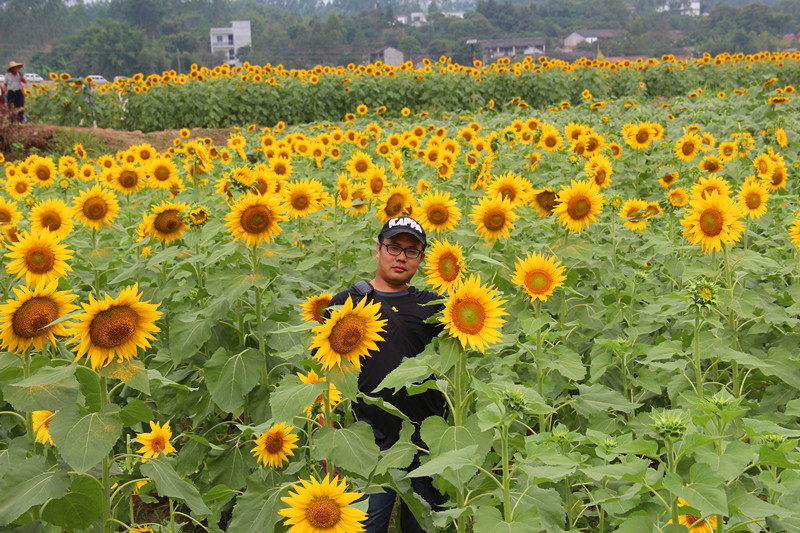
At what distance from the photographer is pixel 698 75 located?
21.2 metres

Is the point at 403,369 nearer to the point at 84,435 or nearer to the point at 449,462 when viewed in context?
the point at 449,462

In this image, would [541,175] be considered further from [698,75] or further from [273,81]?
[698,75]

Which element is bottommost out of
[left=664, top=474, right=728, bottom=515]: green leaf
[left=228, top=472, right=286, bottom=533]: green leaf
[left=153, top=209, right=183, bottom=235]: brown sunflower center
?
[left=228, top=472, right=286, bottom=533]: green leaf

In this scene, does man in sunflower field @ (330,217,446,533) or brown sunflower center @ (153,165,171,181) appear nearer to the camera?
man in sunflower field @ (330,217,446,533)

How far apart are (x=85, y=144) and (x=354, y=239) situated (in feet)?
41.3

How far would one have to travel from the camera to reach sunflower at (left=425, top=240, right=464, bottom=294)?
3.29 m

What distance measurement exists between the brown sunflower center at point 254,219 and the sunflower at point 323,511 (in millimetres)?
1480

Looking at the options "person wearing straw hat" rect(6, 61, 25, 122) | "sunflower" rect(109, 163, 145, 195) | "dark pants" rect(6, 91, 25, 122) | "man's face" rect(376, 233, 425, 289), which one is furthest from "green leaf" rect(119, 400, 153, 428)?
"dark pants" rect(6, 91, 25, 122)

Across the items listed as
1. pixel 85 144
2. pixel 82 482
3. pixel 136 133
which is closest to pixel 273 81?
pixel 136 133

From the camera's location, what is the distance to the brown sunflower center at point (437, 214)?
4527 mm

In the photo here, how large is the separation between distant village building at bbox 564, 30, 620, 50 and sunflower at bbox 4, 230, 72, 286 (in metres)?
105

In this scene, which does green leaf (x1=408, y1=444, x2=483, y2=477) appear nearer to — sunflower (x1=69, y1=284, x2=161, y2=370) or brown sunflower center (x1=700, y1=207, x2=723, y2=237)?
sunflower (x1=69, y1=284, x2=161, y2=370)

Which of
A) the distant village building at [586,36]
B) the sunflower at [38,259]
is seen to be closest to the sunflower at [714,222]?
the sunflower at [38,259]

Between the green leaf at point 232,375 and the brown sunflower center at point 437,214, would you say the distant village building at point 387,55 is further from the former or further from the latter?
the green leaf at point 232,375
